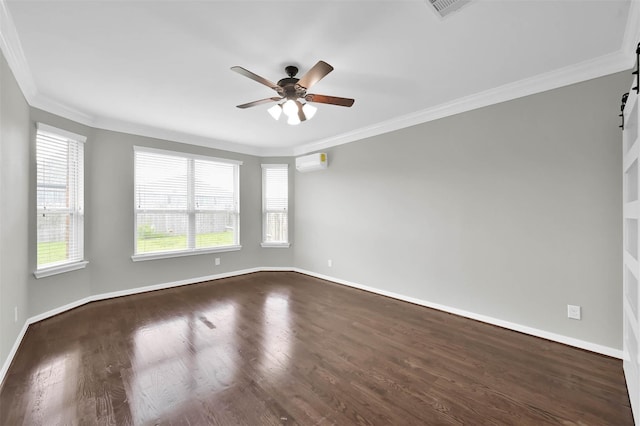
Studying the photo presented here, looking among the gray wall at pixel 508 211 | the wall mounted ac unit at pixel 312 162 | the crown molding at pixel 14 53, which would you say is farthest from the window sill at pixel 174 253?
the gray wall at pixel 508 211

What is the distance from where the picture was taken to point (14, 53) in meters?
2.24

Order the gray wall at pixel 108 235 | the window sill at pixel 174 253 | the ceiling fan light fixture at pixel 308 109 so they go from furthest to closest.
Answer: the window sill at pixel 174 253, the gray wall at pixel 108 235, the ceiling fan light fixture at pixel 308 109

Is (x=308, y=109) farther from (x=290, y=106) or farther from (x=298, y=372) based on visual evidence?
(x=298, y=372)

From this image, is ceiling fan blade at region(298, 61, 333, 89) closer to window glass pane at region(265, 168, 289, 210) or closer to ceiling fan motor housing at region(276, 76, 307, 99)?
ceiling fan motor housing at region(276, 76, 307, 99)

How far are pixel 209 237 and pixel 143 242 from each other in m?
1.07

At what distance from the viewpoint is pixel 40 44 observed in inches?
86.7

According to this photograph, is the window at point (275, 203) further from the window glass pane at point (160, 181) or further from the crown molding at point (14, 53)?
the crown molding at point (14, 53)

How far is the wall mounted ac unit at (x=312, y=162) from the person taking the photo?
5023 millimetres

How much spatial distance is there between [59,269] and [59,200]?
2.79ft

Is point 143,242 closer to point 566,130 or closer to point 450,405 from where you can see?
point 450,405

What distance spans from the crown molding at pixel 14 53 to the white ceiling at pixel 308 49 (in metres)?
0.01

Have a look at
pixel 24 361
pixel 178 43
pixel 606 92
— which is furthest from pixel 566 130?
pixel 24 361

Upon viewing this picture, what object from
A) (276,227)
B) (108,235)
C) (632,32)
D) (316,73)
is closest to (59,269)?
(108,235)

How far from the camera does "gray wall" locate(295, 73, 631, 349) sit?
249 cm
